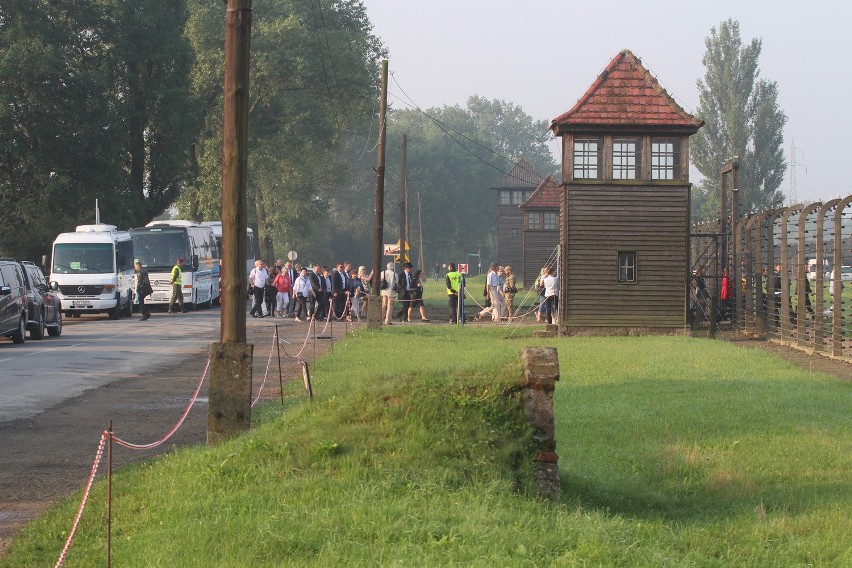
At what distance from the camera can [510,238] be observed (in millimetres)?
103312

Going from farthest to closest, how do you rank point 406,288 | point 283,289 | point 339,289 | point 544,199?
point 544,199 → point 283,289 → point 339,289 → point 406,288

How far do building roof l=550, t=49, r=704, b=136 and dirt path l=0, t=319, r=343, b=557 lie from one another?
1400 centimetres

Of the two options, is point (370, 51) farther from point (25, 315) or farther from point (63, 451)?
point (63, 451)

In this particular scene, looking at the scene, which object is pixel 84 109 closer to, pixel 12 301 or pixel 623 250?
pixel 12 301

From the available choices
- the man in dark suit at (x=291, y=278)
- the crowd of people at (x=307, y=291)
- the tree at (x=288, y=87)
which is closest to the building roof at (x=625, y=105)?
the crowd of people at (x=307, y=291)

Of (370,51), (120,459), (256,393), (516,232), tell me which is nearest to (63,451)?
(120,459)

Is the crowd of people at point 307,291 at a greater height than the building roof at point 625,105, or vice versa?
the building roof at point 625,105

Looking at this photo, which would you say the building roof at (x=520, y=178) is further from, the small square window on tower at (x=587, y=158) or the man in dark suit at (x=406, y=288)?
the small square window on tower at (x=587, y=158)

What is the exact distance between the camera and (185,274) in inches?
1779

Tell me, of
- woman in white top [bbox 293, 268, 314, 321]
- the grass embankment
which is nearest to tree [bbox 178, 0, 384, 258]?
woman in white top [bbox 293, 268, 314, 321]

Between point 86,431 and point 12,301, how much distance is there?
13943mm

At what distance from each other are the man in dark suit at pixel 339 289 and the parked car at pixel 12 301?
1360 centimetres

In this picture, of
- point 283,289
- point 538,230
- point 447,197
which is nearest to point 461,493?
point 283,289

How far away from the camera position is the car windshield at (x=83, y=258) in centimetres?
3825
